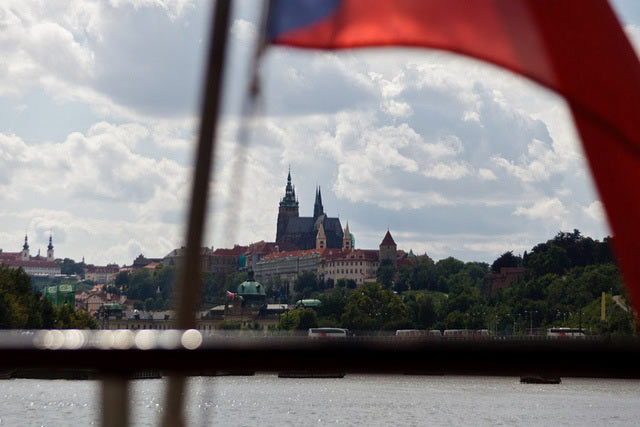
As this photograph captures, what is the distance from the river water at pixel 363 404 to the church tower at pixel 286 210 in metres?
68.2

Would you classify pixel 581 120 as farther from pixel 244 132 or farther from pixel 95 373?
pixel 95 373

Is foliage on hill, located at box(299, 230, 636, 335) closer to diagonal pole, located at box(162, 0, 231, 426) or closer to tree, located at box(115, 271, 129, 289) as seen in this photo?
tree, located at box(115, 271, 129, 289)

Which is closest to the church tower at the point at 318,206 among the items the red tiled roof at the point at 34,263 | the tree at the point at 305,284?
the tree at the point at 305,284

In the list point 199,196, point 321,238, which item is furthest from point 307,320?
point 199,196

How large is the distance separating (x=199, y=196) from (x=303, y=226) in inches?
4709

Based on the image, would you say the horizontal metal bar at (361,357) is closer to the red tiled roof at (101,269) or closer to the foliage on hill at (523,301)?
the foliage on hill at (523,301)

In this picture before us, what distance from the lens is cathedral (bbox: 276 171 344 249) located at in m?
120

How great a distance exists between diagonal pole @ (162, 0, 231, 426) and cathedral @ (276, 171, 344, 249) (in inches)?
4592

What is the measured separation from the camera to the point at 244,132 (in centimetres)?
130

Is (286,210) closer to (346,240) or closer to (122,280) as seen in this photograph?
(346,240)

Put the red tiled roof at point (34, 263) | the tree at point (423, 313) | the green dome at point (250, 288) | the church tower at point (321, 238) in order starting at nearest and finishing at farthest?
the tree at point (423, 313) < the green dome at point (250, 288) < the church tower at point (321, 238) < the red tiled roof at point (34, 263)

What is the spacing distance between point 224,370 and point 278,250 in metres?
118

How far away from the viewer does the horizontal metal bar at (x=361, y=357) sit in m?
1.02

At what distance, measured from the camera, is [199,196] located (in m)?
1.23
